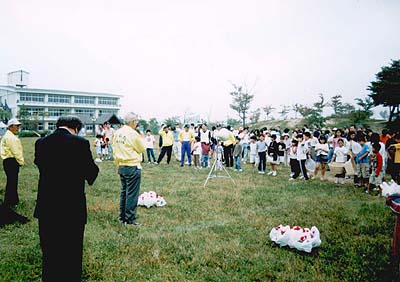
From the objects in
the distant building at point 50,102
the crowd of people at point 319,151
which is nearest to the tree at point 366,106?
the crowd of people at point 319,151

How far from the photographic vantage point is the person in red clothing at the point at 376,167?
968 centimetres

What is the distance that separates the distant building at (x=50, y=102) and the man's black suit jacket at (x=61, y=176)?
6281 cm

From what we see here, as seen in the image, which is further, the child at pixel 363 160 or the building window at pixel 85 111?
the building window at pixel 85 111

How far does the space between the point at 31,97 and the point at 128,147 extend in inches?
2802

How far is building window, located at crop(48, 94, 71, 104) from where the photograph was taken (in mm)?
69613

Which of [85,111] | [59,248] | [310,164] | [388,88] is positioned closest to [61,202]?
[59,248]

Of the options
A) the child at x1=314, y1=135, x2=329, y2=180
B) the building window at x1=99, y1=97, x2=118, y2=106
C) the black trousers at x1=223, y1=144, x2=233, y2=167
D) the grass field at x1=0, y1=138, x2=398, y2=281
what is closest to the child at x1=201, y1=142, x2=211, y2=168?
the black trousers at x1=223, y1=144, x2=233, y2=167

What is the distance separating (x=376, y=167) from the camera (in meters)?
9.86

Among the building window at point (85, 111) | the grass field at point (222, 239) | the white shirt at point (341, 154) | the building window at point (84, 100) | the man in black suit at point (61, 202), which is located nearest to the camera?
the man in black suit at point (61, 202)

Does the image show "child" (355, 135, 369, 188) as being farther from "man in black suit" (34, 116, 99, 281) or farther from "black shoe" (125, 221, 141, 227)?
"man in black suit" (34, 116, 99, 281)

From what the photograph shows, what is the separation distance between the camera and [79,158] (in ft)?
10.8

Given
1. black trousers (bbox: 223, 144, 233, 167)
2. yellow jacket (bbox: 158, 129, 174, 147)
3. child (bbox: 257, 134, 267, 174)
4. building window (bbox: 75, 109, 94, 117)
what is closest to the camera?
child (bbox: 257, 134, 267, 174)

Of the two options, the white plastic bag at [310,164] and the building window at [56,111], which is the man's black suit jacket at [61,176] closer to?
the white plastic bag at [310,164]

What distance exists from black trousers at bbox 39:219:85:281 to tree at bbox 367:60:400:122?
95.7ft
